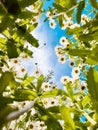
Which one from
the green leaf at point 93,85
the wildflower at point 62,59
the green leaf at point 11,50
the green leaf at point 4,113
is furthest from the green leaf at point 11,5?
the wildflower at point 62,59

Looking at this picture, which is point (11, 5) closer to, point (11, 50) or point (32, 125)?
point (11, 50)

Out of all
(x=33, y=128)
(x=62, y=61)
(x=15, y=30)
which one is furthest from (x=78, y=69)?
(x=15, y=30)

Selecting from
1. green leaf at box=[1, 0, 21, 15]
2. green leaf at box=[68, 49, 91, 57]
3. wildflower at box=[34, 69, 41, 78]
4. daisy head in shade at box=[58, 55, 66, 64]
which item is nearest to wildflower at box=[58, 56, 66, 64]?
daisy head in shade at box=[58, 55, 66, 64]

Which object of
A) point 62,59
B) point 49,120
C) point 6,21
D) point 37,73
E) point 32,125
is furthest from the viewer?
point 62,59

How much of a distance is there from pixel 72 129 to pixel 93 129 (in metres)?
0.16

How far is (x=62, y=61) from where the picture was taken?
5.34 m

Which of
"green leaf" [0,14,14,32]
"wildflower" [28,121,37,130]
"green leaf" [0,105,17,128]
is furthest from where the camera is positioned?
"wildflower" [28,121,37,130]

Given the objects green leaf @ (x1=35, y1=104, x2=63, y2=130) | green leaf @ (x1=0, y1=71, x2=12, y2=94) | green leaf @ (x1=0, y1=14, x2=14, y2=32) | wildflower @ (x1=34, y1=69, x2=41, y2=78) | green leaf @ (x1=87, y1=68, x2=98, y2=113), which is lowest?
green leaf @ (x1=0, y1=71, x2=12, y2=94)

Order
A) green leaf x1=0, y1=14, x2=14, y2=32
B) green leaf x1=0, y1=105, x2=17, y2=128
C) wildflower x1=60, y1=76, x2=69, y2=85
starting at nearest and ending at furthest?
green leaf x1=0, y1=105, x2=17, y2=128 < green leaf x1=0, y1=14, x2=14, y2=32 < wildflower x1=60, y1=76, x2=69, y2=85

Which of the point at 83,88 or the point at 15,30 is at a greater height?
the point at 83,88

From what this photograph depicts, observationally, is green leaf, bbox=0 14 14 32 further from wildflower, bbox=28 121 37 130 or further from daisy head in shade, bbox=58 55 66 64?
daisy head in shade, bbox=58 55 66 64

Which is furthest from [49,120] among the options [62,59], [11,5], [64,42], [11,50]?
[62,59]

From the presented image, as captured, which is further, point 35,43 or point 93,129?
point 35,43

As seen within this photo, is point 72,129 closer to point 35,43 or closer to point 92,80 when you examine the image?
point 92,80
